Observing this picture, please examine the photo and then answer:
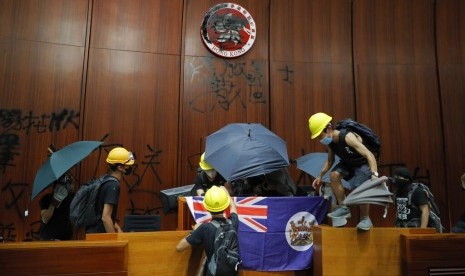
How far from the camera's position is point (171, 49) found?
6.84 meters

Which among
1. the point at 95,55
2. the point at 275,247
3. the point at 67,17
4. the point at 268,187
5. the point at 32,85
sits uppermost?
the point at 67,17

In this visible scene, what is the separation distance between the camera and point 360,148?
149 inches

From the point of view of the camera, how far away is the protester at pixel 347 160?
372cm

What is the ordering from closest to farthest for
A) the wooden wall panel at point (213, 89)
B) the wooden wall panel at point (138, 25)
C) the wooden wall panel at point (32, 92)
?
the wooden wall panel at point (32, 92)
the wooden wall panel at point (138, 25)
the wooden wall panel at point (213, 89)

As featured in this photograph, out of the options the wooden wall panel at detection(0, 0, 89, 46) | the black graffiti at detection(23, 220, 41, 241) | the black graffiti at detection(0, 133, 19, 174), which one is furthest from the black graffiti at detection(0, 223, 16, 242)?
the wooden wall panel at detection(0, 0, 89, 46)

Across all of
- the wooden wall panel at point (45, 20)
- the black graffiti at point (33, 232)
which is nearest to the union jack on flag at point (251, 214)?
the black graffiti at point (33, 232)

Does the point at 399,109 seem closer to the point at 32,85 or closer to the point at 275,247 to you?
the point at 275,247

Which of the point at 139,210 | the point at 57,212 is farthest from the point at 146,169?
the point at 57,212

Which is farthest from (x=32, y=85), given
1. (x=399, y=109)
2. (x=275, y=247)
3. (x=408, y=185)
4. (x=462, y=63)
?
(x=462, y=63)

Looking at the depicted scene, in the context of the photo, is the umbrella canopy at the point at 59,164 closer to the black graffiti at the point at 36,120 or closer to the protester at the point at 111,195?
the protester at the point at 111,195

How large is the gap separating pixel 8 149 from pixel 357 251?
5557 millimetres

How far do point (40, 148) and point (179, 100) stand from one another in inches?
99.4

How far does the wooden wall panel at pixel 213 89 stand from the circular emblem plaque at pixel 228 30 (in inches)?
4.1

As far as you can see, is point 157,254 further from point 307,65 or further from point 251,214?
point 307,65
